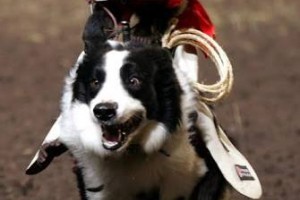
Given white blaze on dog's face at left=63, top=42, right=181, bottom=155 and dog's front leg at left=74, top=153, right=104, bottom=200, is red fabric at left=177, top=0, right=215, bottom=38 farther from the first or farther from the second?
dog's front leg at left=74, top=153, right=104, bottom=200

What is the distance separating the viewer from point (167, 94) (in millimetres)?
4680

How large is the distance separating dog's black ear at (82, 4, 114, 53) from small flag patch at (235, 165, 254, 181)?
0.78 meters

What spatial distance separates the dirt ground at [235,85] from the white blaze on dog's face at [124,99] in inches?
56.5

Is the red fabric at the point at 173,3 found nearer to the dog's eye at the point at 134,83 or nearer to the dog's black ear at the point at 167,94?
the dog's black ear at the point at 167,94

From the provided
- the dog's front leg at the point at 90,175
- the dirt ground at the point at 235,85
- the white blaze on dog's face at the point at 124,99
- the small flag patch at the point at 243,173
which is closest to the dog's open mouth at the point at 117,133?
the white blaze on dog's face at the point at 124,99

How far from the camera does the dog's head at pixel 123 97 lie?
4473 mm

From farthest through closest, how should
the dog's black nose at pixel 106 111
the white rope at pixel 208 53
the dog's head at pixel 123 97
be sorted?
the white rope at pixel 208 53 → the dog's head at pixel 123 97 → the dog's black nose at pixel 106 111

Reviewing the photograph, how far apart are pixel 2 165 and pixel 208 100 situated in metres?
2.29

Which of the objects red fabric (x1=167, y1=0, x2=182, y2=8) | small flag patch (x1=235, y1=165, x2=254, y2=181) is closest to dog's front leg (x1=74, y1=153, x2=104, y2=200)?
small flag patch (x1=235, y1=165, x2=254, y2=181)

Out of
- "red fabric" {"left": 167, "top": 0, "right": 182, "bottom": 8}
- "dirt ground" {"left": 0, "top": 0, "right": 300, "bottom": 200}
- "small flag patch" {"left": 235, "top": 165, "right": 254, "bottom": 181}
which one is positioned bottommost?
"dirt ground" {"left": 0, "top": 0, "right": 300, "bottom": 200}

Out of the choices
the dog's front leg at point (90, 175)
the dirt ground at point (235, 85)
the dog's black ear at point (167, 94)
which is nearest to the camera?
the dog's black ear at point (167, 94)

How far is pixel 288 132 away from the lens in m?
8.05

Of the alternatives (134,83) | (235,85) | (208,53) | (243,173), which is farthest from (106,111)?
(235,85)

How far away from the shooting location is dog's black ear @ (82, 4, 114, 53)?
4.86 metres
